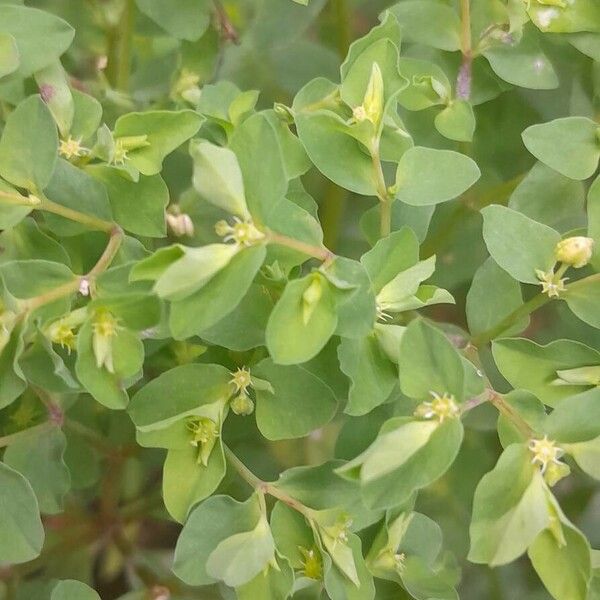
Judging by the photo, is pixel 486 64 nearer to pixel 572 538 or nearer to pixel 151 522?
pixel 572 538

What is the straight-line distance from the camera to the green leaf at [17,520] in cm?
65

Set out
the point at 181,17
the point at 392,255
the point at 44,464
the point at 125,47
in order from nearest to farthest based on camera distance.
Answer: the point at 392,255, the point at 44,464, the point at 181,17, the point at 125,47

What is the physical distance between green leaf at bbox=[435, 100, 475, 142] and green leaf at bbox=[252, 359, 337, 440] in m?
0.24

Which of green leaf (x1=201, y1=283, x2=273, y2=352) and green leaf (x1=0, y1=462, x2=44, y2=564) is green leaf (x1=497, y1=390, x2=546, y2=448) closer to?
A: green leaf (x1=201, y1=283, x2=273, y2=352)

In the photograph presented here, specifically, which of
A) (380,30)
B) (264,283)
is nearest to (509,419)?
(264,283)

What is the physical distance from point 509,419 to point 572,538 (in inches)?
3.5

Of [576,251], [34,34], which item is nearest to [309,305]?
[576,251]

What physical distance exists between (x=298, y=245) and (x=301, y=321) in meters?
0.05

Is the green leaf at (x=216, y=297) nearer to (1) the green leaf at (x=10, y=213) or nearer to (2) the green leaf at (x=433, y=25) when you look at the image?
(1) the green leaf at (x=10, y=213)

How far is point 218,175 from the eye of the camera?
525mm

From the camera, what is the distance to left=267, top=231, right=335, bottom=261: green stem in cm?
57

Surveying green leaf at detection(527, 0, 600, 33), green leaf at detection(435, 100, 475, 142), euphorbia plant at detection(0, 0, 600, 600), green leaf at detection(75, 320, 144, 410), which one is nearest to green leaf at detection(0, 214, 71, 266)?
euphorbia plant at detection(0, 0, 600, 600)

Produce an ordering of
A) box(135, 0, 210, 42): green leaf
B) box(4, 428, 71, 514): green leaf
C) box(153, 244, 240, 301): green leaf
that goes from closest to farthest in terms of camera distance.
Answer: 1. box(153, 244, 240, 301): green leaf
2. box(4, 428, 71, 514): green leaf
3. box(135, 0, 210, 42): green leaf

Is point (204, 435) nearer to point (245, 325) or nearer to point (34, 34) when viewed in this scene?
point (245, 325)
